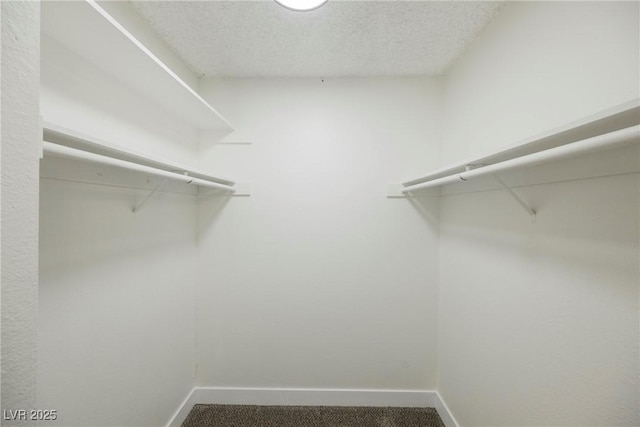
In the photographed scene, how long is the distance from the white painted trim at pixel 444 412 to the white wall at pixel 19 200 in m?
1.82

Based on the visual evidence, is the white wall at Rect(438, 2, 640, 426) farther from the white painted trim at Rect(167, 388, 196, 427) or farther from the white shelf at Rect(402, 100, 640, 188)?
the white painted trim at Rect(167, 388, 196, 427)

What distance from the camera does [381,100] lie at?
1.60 meters

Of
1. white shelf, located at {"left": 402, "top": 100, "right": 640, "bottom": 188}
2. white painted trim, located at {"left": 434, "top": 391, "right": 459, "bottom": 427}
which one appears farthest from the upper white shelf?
white painted trim, located at {"left": 434, "top": 391, "right": 459, "bottom": 427}

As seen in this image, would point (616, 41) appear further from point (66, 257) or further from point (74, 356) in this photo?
point (74, 356)

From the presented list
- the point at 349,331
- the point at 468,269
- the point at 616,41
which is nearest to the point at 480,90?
the point at 616,41

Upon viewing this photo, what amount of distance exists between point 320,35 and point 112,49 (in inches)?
36.2

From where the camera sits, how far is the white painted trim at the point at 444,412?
1.34m

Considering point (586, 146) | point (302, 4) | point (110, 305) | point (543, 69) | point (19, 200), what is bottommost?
point (110, 305)

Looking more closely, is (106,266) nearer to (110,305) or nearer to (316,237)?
(110,305)

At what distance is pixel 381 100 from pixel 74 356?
2009mm

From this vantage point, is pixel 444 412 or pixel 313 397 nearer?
pixel 444 412

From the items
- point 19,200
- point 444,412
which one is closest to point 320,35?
point 19,200

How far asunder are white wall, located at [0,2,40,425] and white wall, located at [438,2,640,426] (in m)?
1.34

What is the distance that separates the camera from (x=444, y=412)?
1.43 m
